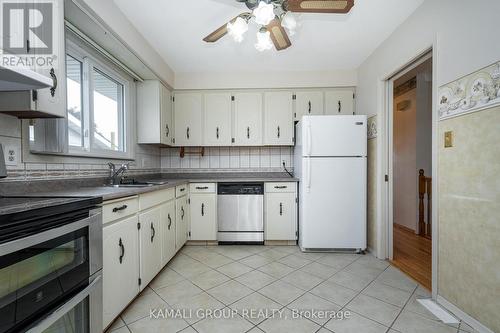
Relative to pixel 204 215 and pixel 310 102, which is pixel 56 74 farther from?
pixel 310 102

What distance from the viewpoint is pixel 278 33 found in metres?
1.73

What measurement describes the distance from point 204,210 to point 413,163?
3.31 metres

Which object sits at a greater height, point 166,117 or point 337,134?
point 166,117

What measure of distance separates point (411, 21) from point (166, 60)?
269 cm

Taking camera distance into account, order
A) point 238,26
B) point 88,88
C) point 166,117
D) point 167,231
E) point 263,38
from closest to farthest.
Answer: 1. point 238,26
2. point 263,38
3. point 88,88
4. point 167,231
5. point 166,117

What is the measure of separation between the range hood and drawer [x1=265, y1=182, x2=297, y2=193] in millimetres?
2375

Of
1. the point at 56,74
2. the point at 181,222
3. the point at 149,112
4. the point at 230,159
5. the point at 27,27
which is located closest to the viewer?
the point at 27,27

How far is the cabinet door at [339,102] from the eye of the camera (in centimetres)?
326

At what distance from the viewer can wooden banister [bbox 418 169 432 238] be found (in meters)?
3.38

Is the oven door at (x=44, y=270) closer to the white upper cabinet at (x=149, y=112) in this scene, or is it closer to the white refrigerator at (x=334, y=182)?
the white upper cabinet at (x=149, y=112)

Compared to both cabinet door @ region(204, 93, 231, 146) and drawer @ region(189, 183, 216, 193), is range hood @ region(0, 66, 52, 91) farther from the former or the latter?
cabinet door @ region(204, 93, 231, 146)

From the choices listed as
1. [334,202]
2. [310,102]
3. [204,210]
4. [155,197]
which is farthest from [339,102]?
[155,197]

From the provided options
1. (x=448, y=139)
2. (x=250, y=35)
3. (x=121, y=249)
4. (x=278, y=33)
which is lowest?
(x=121, y=249)

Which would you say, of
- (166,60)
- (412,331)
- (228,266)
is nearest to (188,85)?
(166,60)
